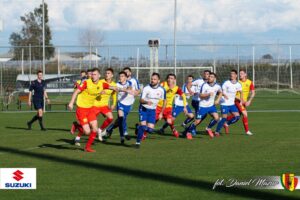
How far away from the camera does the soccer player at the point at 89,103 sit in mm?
16281

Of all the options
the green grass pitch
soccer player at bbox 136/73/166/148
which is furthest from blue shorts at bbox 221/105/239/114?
soccer player at bbox 136/73/166/148

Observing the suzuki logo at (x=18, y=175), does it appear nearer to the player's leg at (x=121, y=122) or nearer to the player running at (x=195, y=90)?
the player's leg at (x=121, y=122)

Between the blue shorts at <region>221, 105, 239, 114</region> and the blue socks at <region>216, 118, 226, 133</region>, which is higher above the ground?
the blue shorts at <region>221, 105, 239, 114</region>

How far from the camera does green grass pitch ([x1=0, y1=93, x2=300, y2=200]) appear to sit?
10.4m

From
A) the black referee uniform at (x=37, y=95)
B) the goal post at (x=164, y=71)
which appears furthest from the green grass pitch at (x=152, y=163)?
the goal post at (x=164, y=71)

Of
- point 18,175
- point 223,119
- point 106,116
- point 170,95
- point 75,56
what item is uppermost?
point 75,56

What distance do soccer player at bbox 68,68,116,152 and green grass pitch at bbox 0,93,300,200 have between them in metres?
0.51

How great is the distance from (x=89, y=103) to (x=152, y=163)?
11.0ft

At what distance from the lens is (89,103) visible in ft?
54.5

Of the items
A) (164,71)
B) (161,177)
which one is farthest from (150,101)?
(164,71)

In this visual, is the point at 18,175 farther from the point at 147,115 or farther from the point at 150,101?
the point at 147,115

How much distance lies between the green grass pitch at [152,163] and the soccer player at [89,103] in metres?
0.51

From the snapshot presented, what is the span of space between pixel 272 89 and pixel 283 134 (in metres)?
31.2

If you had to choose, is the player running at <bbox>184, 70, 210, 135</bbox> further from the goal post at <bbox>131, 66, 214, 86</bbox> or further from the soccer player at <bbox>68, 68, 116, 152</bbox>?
the goal post at <bbox>131, 66, 214, 86</bbox>
